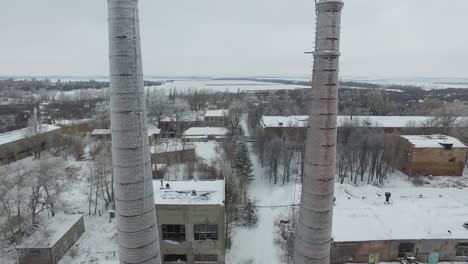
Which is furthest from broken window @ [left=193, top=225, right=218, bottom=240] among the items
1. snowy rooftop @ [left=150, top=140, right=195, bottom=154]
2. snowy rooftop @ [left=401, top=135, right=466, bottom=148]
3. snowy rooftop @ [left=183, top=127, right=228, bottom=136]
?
snowy rooftop @ [left=183, top=127, right=228, bottom=136]

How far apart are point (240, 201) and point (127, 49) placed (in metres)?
19.4

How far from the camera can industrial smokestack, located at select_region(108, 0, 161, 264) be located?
15.1ft

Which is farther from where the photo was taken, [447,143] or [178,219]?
[447,143]

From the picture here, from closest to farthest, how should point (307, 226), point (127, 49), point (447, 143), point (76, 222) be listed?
1. point (127, 49)
2. point (307, 226)
3. point (76, 222)
4. point (447, 143)

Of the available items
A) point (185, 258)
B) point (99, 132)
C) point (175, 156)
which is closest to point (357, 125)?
point (175, 156)

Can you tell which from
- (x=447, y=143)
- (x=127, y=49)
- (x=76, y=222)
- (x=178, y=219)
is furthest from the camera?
(x=447, y=143)

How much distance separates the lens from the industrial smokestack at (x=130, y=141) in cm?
461

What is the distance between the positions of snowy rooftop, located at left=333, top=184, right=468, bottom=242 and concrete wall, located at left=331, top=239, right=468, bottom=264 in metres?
0.23

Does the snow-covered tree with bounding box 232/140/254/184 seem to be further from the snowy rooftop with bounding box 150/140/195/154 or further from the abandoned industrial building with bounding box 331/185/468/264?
the abandoned industrial building with bounding box 331/185/468/264

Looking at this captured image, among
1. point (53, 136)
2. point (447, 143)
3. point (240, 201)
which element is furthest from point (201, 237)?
point (53, 136)

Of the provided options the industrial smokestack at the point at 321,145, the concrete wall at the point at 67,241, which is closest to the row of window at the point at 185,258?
the concrete wall at the point at 67,241

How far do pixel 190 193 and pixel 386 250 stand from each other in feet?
33.1

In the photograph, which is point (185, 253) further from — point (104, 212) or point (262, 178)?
point (262, 178)

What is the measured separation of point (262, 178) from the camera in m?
28.8
